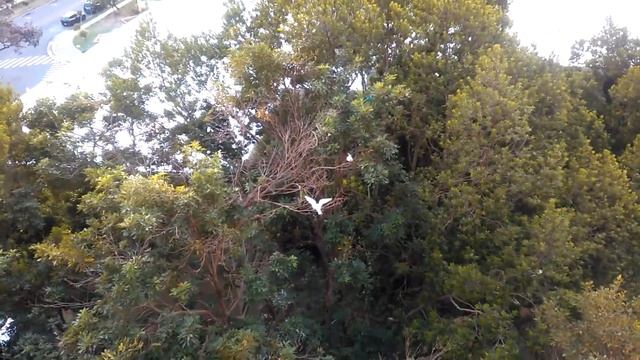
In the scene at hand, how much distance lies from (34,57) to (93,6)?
138 inches

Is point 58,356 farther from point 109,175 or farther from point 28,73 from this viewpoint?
point 28,73

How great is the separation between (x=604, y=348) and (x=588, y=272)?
77.6 inches

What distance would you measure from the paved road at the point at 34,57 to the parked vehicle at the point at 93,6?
1088mm

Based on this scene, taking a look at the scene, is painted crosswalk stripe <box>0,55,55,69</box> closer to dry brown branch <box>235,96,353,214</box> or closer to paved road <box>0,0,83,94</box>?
paved road <box>0,0,83,94</box>

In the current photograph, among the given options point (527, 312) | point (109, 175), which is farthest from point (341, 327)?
point (109, 175)

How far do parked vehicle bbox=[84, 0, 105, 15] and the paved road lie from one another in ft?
3.57

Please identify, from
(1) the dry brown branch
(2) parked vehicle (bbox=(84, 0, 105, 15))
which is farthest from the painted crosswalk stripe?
(1) the dry brown branch

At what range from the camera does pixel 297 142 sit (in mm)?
7172

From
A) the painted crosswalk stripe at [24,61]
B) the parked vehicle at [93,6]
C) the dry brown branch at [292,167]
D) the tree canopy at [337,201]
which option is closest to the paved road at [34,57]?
the painted crosswalk stripe at [24,61]

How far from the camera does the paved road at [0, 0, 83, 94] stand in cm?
1873

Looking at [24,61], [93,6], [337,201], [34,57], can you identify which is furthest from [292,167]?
[93,6]

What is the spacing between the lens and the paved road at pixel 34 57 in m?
18.7

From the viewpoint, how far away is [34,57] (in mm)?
19969

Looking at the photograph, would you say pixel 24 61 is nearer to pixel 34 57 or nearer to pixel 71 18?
pixel 34 57
